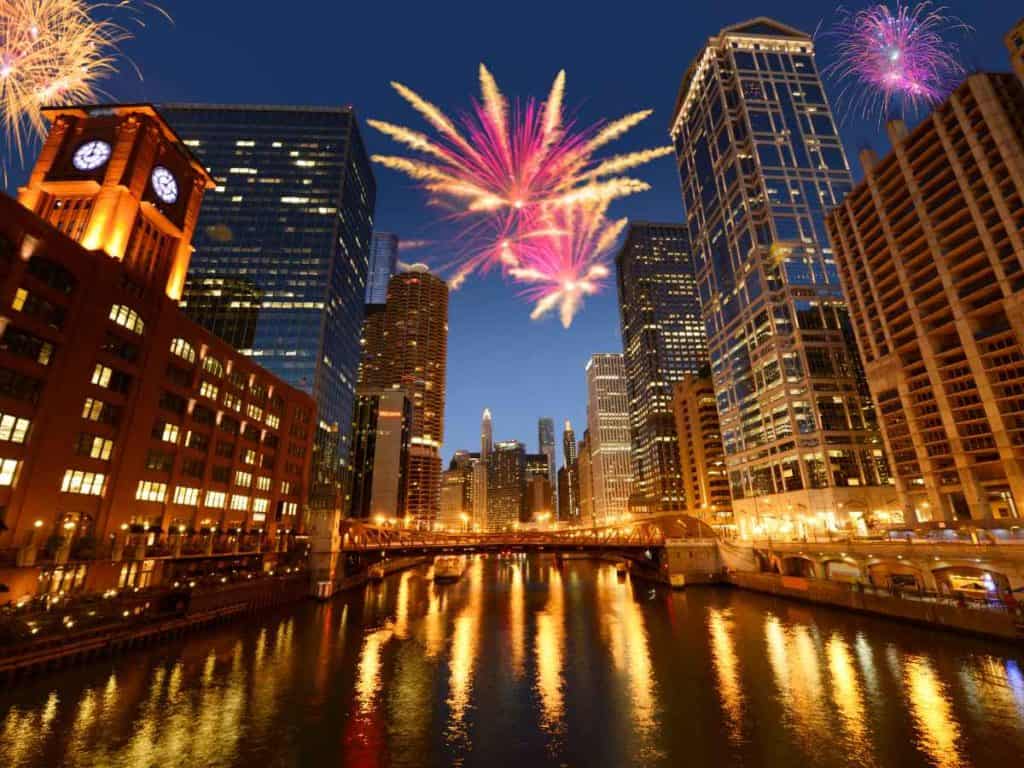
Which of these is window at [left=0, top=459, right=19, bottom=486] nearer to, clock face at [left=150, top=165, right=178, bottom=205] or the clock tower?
the clock tower

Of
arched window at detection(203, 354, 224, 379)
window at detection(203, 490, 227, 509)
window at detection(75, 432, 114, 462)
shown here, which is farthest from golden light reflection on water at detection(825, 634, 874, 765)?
arched window at detection(203, 354, 224, 379)

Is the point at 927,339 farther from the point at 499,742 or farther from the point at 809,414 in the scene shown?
the point at 499,742

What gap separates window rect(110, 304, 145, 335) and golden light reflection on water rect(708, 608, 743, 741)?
2531 inches

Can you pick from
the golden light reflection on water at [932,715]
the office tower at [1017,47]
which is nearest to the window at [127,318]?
the golden light reflection on water at [932,715]

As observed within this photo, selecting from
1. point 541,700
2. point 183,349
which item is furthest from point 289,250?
point 541,700

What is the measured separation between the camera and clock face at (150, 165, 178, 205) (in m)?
64.2

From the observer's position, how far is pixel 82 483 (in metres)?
46.0

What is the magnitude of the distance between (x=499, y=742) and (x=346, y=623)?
119ft

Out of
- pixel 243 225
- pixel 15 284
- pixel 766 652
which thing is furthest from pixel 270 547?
pixel 243 225

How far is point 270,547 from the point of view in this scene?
7462 centimetres

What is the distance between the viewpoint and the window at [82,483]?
44344 millimetres

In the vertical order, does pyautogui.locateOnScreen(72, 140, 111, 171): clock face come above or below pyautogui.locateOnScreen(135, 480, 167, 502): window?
above

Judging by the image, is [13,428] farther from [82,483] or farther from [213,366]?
[213,366]

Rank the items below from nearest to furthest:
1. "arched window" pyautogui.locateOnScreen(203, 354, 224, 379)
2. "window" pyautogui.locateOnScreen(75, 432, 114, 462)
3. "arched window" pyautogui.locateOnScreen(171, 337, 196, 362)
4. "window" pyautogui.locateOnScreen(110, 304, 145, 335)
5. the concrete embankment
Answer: the concrete embankment, "window" pyautogui.locateOnScreen(75, 432, 114, 462), "window" pyautogui.locateOnScreen(110, 304, 145, 335), "arched window" pyautogui.locateOnScreen(171, 337, 196, 362), "arched window" pyautogui.locateOnScreen(203, 354, 224, 379)
